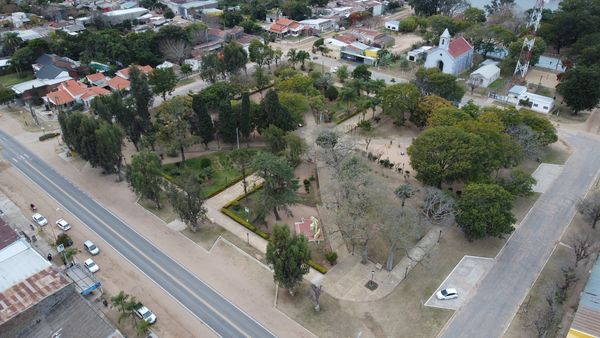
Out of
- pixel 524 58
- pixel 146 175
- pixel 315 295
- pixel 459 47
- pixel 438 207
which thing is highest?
pixel 459 47

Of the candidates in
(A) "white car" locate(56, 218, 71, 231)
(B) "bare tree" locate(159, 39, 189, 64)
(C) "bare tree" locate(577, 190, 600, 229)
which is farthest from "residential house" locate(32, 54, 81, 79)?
(C) "bare tree" locate(577, 190, 600, 229)

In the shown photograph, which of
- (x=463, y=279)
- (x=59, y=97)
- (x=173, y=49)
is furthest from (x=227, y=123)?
(x=173, y=49)

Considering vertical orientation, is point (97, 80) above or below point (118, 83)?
below

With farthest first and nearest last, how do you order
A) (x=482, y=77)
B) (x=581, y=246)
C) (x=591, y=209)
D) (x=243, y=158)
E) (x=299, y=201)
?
1. (x=482, y=77)
2. (x=299, y=201)
3. (x=243, y=158)
4. (x=591, y=209)
5. (x=581, y=246)

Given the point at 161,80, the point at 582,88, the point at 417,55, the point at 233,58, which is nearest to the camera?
A: the point at 582,88

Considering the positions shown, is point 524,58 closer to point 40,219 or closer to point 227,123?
point 227,123

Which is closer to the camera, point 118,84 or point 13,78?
point 118,84

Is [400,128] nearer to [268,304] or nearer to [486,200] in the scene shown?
[486,200]

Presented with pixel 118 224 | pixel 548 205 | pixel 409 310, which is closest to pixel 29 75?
pixel 118 224
